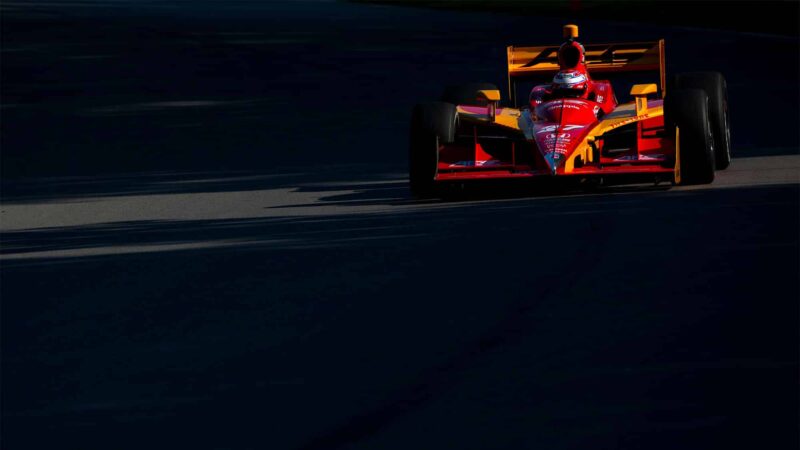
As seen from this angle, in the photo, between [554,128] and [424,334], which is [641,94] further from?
[424,334]

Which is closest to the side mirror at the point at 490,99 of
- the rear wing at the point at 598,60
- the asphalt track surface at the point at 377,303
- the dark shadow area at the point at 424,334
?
the asphalt track surface at the point at 377,303

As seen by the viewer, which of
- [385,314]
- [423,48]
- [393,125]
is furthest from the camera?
[423,48]

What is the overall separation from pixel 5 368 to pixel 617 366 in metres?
2.54

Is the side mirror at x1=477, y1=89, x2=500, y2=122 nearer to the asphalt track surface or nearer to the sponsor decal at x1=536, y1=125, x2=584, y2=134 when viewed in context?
the sponsor decal at x1=536, y1=125, x2=584, y2=134

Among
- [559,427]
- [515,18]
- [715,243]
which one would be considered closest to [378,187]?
[715,243]

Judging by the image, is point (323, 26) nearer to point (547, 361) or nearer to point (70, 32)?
point (70, 32)

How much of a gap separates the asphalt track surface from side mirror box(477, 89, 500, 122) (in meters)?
0.60

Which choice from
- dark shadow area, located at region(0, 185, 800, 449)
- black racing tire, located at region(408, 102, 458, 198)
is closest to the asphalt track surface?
dark shadow area, located at region(0, 185, 800, 449)

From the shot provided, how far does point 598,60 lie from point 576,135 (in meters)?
2.45

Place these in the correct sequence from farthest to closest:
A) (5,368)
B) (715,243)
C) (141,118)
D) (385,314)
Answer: (141,118) < (715,243) < (385,314) < (5,368)

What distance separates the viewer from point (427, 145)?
39.7 feet

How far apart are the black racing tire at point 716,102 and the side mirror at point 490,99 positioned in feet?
4.81

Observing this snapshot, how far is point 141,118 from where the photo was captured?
21625mm

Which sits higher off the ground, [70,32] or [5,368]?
[70,32]
